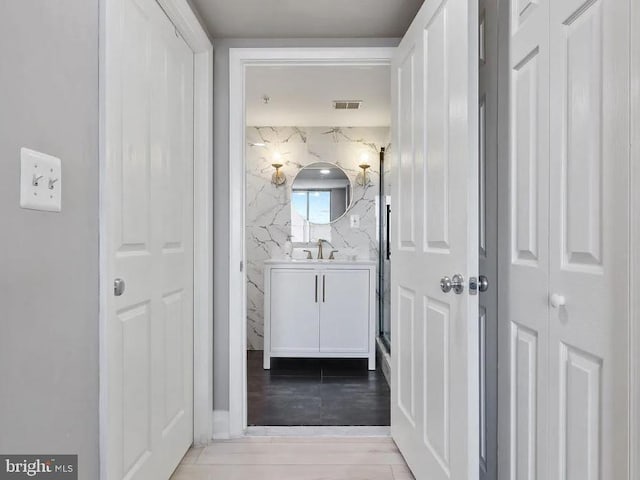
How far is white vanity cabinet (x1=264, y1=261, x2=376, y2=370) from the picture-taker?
3652 mm

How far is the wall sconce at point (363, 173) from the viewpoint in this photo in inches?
170

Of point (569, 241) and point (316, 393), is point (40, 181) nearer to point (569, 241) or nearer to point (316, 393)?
point (569, 241)

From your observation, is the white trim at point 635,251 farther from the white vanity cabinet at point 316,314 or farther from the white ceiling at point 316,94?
the white vanity cabinet at point 316,314

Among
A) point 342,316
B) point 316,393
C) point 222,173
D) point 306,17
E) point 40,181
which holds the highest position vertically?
point 306,17

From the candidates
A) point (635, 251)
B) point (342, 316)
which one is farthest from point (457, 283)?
point (342, 316)

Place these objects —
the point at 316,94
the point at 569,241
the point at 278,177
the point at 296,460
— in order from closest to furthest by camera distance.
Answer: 1. the point at 569,241
2. the point at 296,460
3. the point at 316,94
4. the point at 278,177

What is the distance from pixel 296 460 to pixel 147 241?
128cm

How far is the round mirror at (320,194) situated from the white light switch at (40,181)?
330 cm

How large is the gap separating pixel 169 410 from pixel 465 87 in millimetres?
1746

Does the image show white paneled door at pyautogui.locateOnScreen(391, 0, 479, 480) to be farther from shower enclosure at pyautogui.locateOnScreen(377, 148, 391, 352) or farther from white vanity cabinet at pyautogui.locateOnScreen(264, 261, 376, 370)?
shower enclosure at pyautogui.locateOnScreen(377, 148, 391, 352)

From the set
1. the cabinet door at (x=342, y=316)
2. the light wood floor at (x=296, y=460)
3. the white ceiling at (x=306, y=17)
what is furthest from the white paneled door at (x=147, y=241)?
the cabinet door at (x=342, y=316)

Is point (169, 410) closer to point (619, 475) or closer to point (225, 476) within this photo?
point (225, 476)

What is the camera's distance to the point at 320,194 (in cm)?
434

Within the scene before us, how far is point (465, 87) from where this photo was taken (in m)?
1.39
